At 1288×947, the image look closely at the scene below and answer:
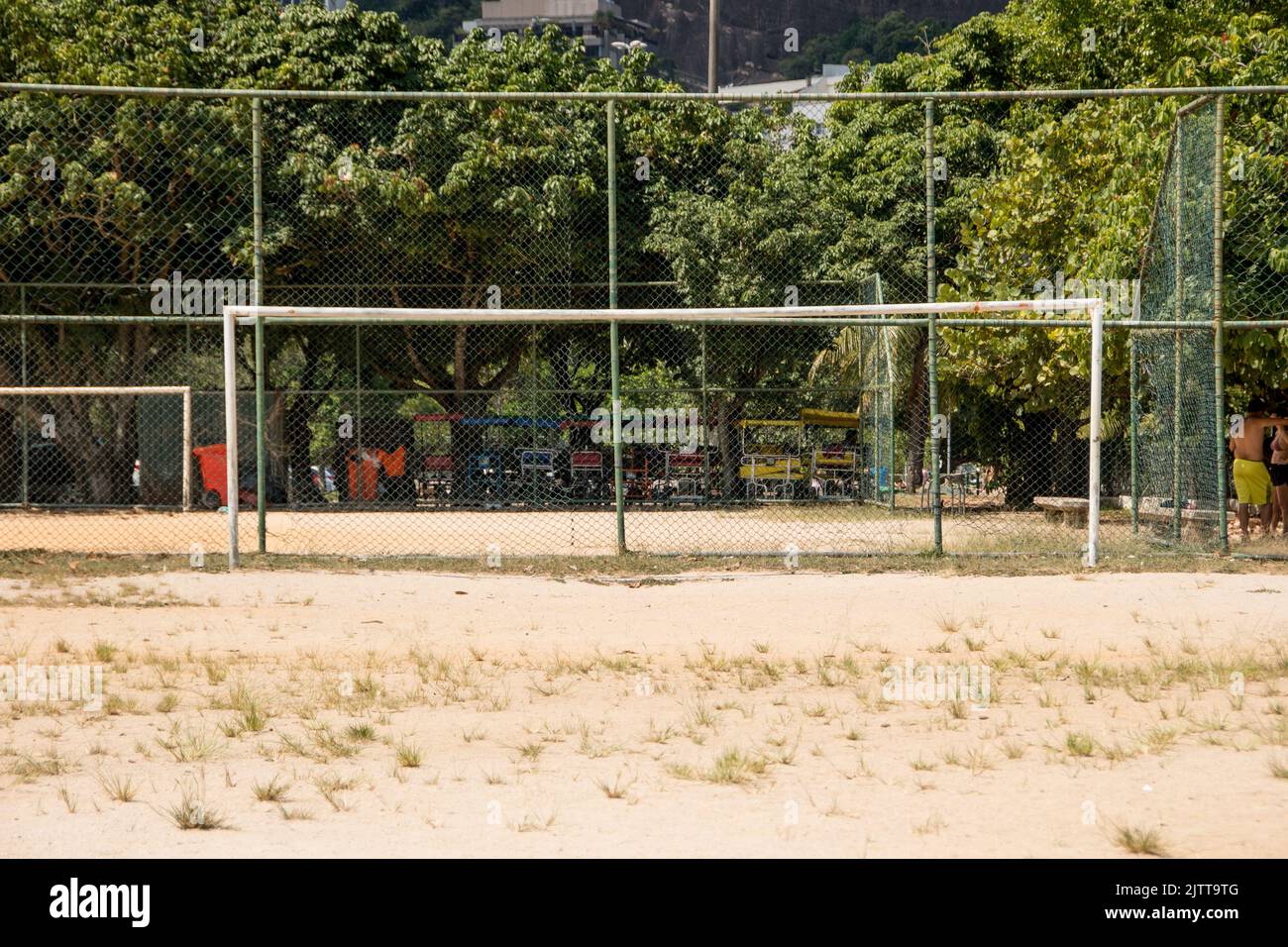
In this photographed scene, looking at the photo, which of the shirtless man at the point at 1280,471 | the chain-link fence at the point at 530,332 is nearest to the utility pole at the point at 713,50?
the chain-link fence at the point at 530,332

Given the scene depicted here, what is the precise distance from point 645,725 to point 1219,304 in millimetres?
8262

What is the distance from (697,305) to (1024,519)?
6.70 metres

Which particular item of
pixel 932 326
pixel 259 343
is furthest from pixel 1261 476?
pixel 259 343

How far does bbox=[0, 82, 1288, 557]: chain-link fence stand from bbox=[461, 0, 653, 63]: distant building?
378ft

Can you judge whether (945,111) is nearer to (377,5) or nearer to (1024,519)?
(1024,519)

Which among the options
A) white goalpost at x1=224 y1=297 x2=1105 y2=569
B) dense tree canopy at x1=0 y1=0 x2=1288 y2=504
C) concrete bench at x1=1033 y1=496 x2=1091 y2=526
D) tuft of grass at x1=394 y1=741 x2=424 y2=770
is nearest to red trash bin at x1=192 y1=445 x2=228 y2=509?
dense tree canopy at x1=0 y1=0 x2=1288 y2=504

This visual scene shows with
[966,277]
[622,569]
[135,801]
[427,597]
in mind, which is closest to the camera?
[135,801]

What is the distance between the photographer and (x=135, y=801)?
5105 mm

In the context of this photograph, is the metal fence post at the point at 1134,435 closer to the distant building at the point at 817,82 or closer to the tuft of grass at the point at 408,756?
the tuft of grass at the point at 408,756

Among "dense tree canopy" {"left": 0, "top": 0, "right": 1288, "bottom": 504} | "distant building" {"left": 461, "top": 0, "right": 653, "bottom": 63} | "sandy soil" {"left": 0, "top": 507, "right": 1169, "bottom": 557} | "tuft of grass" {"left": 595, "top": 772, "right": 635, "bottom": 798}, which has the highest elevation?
"distant building" {"left": 461, "top": 0, "right": 653, "bottom": 63}

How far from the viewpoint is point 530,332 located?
23062 millimetres

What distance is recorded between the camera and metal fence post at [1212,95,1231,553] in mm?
12258

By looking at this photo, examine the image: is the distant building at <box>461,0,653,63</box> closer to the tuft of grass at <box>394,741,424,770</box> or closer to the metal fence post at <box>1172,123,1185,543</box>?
the metal fence post at <box>1172,123,1185,543</box>

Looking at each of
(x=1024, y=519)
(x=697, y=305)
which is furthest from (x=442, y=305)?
(x=1024, y=519)
